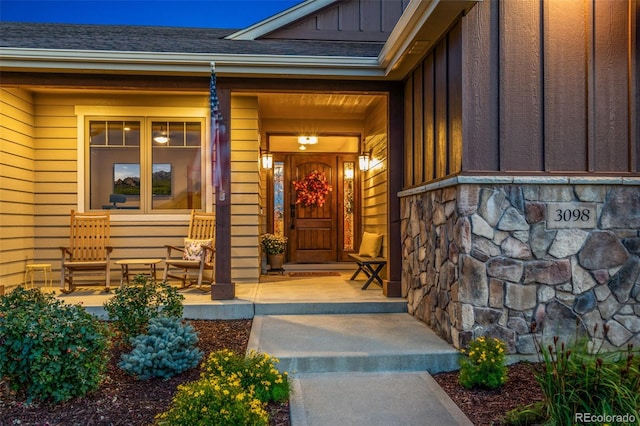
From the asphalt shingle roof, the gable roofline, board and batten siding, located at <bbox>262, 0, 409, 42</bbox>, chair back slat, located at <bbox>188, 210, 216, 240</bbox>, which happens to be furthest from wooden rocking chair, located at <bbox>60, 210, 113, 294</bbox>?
board and batten siding, located at <bbox>262, 0, 409, 42</bbox>

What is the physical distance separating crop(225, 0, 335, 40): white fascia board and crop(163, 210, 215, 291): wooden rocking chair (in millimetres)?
2452

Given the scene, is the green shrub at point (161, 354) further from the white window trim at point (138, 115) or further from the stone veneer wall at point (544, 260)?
the white window trim at point (138, 115)

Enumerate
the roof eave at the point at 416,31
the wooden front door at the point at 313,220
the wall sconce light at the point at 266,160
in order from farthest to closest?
the wooden front door at the point at 313,220
the wall sconce light at the point at 266,160
the roof eave at the point at 416,31

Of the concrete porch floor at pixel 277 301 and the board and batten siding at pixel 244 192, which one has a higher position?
the board and batten siding at pixel 244 192

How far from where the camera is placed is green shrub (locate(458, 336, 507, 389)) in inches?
119

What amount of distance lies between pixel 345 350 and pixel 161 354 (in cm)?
136

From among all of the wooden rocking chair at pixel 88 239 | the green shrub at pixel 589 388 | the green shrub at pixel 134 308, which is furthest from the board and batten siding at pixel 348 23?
the green shrub at pixel 589 388

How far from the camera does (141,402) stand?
281cm

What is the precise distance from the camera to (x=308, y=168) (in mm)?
8508

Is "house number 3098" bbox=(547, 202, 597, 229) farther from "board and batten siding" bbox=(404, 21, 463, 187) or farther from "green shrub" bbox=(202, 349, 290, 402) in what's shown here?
"green shrub" bbox=(202, 349, 290, 402)

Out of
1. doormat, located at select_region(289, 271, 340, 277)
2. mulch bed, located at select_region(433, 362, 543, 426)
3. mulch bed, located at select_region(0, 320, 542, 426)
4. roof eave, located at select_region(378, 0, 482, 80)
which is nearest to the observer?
mulch bed, located at select_region(0, 320, 542, 426)

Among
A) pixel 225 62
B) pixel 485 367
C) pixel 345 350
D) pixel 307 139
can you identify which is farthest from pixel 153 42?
pixel 485 367

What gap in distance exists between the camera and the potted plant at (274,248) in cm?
750

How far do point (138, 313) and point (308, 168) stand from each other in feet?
17.2
